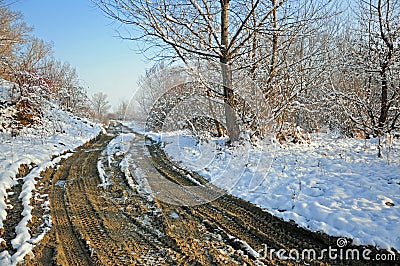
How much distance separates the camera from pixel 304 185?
5406mm

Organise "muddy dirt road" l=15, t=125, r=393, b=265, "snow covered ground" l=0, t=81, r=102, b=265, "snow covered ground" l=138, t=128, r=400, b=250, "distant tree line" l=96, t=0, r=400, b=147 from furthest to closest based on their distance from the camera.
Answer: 1. "distant tree line" l=96, t=0, r=400, b=147
2. "snow covered ground" l=138, t=128, r=400, b=250
3. "snow covered ground" l=0, t=81, r=102, b=265
4. "muddy dirt road" l=15, t=125, r=393, b=265

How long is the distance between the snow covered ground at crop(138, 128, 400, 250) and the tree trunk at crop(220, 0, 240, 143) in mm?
870

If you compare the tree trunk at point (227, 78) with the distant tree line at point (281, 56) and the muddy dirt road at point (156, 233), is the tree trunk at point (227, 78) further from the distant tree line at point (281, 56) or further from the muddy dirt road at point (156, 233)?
the muddy dirt road at point (156, 233)

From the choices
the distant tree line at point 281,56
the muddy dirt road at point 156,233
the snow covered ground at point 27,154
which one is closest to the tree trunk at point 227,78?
the distant tree line at point 281,56

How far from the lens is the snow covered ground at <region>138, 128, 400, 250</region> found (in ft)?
12.5

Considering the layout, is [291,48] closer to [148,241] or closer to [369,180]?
[369,180]

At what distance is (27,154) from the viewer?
8.28 metres

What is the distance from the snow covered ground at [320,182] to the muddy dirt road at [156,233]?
39cm

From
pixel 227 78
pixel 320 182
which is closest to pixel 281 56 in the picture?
pixel 227 78

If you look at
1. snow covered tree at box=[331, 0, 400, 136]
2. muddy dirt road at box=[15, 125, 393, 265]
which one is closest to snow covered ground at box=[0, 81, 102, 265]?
muddy dirt road at box=[15, 125, 393, 265]

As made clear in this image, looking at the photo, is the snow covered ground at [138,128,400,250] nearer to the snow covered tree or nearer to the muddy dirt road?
the muddy dirt road

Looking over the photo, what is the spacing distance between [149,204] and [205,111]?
7.74 metres

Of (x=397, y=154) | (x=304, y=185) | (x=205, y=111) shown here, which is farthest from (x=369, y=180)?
(x=205, y=111)

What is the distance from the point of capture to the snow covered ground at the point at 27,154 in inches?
146
